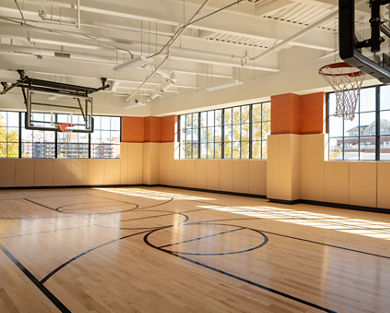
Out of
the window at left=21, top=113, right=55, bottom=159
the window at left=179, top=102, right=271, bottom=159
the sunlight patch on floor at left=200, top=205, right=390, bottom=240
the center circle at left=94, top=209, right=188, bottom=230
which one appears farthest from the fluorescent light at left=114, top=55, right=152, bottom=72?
the window at left=21, top=113, right=55, bottom=159

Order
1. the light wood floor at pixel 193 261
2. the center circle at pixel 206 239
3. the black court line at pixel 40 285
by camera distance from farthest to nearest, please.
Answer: the center circle at pixel 206 239
the light wood floor at pixel 193 261
the black court line at pixel 40 285

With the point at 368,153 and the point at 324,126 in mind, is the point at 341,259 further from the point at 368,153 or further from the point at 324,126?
the point at 324,126

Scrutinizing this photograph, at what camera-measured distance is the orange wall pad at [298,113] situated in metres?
10.5

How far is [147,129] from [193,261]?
12.2m

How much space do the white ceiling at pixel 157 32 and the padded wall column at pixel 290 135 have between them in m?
1.19

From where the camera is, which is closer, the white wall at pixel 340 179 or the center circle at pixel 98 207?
the center circle at pixel 98 207

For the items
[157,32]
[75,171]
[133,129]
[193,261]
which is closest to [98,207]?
[157,32]

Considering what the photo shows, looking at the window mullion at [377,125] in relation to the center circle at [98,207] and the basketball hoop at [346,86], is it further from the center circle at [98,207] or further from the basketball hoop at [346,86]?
the center circle at [98,207]

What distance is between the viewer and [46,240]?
19.3 feet

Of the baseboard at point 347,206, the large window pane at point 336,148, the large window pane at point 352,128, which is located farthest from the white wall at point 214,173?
the large window pane at point 352,128

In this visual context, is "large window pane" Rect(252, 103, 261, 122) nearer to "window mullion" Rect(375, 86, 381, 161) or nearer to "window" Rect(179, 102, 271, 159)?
"window" Rect(179, 102, 271, 159)

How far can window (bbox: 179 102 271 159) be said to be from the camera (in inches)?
488

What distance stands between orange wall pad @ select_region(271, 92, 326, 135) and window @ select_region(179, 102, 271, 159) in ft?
3.65

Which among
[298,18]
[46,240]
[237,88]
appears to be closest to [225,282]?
[46,240]
